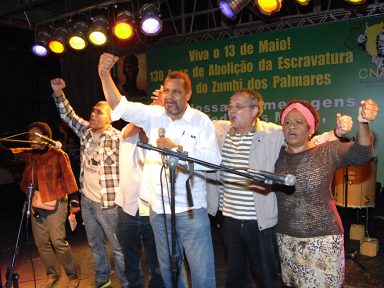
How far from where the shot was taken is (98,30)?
19.7 feet

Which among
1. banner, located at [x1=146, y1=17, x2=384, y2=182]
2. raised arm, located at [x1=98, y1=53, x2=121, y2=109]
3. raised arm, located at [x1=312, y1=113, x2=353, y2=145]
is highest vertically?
banner, located at [x1=146, y1=17, x2=384, y2=182]

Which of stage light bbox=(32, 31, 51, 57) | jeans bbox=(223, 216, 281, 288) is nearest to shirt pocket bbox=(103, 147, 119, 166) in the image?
jeans bbox=(223, 216, 281, 288)

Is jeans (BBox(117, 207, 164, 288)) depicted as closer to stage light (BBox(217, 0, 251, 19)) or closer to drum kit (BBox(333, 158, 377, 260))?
stage light (BBox(217, 0, 251, 19))

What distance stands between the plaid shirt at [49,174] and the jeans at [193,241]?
185 centimetres

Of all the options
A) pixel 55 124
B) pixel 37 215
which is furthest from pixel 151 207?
pixel 55 124

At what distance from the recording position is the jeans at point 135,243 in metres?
3.68

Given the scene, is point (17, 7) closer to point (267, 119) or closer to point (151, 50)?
point (151, 50)

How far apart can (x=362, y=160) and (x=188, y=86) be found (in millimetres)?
1405

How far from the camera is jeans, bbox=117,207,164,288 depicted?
3682 millimetres

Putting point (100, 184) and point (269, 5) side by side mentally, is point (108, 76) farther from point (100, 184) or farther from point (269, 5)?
point (269, 5)

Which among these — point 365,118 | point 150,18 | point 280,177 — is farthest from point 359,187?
point 280,177

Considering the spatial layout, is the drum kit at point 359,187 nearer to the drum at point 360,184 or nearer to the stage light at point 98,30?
the drum at point 360,184

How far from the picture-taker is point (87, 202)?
4160mm

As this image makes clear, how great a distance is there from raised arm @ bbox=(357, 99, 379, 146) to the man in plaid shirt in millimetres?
2601
